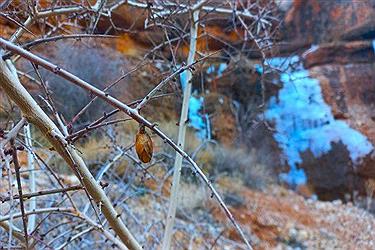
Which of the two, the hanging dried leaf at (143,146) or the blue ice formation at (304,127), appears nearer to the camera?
the hanging dried leaf at (143,146)

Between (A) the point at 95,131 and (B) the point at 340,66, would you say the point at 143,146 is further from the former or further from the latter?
(B) the point at 340,66

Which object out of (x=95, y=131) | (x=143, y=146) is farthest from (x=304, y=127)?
(x=143, y=146)

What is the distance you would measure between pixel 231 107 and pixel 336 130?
1398mm

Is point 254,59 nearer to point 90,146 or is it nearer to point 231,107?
point 231,107

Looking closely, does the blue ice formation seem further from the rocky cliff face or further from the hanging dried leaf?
the hanging dried leaf

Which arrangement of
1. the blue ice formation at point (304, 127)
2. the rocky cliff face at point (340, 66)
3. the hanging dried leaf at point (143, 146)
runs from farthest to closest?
1. the blue ice formation at point (304, 127)
2. the rocky cliff face at point (340, 66)
3. the hanging dried leaf at point (143, 146)

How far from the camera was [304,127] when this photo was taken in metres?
6.50

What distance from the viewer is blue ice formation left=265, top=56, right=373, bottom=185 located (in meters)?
6.29

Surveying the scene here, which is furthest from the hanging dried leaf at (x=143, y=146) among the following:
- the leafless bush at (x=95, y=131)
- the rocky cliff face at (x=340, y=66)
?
the rocky cliff face at (x=340, y=66)

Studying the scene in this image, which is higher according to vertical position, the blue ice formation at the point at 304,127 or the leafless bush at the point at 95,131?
the leafless bush at the point at 95,131

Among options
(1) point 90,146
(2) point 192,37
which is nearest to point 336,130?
(1) point 90,146

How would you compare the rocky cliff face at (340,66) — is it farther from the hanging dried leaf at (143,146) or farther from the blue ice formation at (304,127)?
the hanging dried leaf at (143,146)

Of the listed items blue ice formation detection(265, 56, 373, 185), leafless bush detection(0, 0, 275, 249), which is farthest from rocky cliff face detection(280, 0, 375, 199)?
leafless bush detection(0, 0, 275, 249)

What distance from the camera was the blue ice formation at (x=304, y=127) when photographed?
6.29 metres
